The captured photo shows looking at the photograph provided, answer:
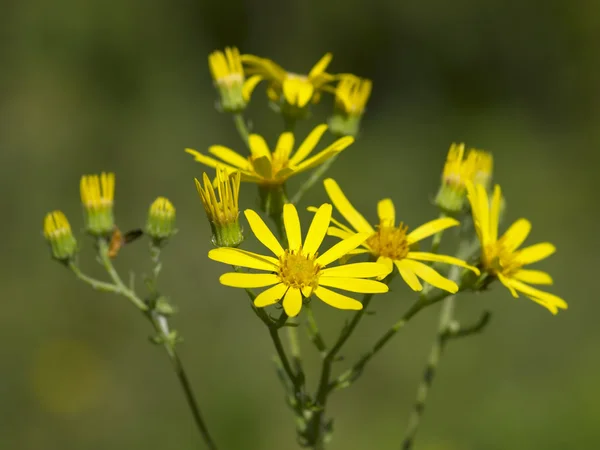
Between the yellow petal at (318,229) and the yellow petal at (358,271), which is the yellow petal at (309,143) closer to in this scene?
the yellow petal at (318,229)

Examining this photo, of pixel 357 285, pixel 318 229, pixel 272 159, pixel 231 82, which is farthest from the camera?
pixel 231 82

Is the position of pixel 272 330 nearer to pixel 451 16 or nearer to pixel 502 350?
pixel 502 350

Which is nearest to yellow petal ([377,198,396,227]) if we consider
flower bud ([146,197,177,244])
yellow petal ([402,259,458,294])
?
yellow petal ([402,259,458,294])

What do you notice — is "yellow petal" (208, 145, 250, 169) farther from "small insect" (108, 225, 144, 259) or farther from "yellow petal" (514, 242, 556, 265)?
"yellow petal" (514, 242, 556, 265)

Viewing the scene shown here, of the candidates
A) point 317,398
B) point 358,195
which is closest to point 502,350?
point 358,195

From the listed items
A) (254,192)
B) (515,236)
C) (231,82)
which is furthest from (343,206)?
(254,192)

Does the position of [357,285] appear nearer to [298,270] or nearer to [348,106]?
[298,270]

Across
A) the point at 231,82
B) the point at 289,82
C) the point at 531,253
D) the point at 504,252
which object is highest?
the point at 231,82
